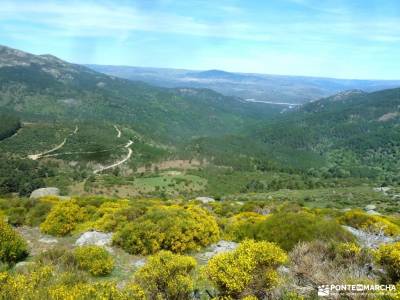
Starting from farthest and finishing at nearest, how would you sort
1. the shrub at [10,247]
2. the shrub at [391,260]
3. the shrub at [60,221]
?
the shrub at [60,221]
the shrub at [10,247]
the shrub at [391,260]

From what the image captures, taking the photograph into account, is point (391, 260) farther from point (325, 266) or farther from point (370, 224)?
point (370, 224)

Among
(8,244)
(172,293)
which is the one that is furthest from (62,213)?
(172,293)

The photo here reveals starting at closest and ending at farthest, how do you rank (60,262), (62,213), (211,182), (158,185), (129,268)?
(60,262)
(129,268)
(62,213)
(158,185)
(211,182)

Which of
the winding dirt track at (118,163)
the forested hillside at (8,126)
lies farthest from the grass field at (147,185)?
the forested hillside at (8,126)

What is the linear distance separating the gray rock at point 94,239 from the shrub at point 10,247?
3.37 meters

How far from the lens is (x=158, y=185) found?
126 meters

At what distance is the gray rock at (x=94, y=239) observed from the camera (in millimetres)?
21906

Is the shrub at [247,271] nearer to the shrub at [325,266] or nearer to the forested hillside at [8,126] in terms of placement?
the shrub at [325,266]

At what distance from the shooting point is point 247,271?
13594 mm

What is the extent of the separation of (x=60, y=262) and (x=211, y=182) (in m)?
125

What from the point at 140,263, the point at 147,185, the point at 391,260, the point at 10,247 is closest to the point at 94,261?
the point at 140,263

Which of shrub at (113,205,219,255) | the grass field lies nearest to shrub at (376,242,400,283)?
shrub at (113,205,219,255)

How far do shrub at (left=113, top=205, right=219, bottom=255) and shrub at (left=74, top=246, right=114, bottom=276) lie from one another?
124 inches

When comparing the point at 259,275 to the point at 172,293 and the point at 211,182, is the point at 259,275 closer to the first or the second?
the point at 172,293
